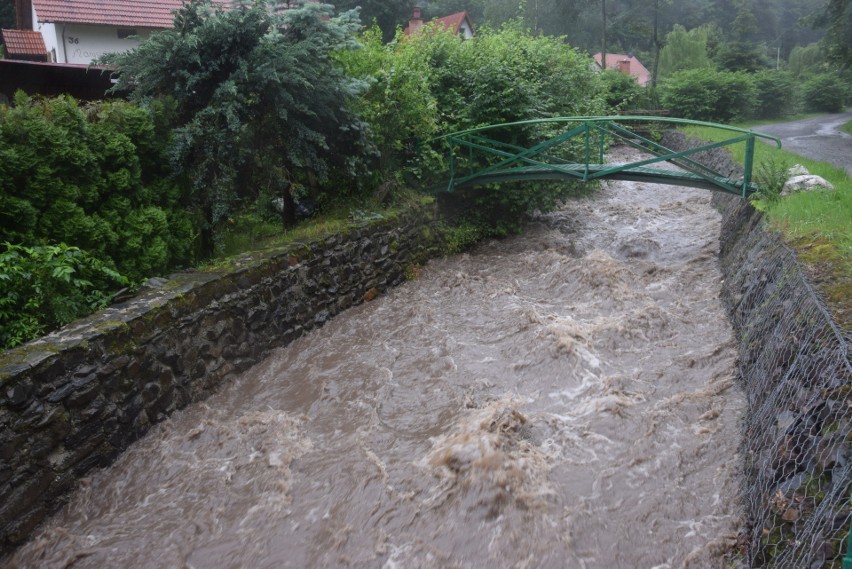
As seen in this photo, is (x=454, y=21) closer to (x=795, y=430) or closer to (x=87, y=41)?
(x=87, y=41)

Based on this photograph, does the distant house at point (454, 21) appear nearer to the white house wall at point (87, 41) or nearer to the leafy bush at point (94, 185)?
the white house wall at point (87, 41)

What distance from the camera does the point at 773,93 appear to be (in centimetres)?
2652

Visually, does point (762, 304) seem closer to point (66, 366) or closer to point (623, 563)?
point (623, 563)

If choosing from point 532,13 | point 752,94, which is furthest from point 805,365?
point 532,13

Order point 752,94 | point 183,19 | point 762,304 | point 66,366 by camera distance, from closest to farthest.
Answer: point 66,366, point 762,304, point 183,19, point 752,94

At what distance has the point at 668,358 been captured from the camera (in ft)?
20.9

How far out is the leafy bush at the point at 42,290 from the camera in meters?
4.88

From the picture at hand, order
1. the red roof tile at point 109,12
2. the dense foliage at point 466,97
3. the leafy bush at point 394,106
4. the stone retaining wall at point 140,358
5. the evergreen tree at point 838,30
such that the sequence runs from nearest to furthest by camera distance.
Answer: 1. the stone retaining wall at point 140,358
2. the leafy bush at point 394,106
3. the dense foliage at point 466,97
4. the red roof tile at point 109,12
5. the evergreen tree at point 838,30

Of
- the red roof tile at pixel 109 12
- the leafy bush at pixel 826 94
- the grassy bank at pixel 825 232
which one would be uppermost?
the red roof tile at pixel 109 12

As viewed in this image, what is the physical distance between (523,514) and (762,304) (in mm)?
3333

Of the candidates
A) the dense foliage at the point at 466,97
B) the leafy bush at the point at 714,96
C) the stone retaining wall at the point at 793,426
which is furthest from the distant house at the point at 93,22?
the leafy bush at the point at 714,96

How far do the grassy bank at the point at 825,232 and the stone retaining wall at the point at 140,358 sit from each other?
5.17m

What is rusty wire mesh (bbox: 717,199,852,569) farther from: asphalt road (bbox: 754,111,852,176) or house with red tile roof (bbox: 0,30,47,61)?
house with red tile roof (bbox: 0,30,47,61)

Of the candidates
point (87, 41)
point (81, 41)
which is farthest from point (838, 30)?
point (81, 41)
